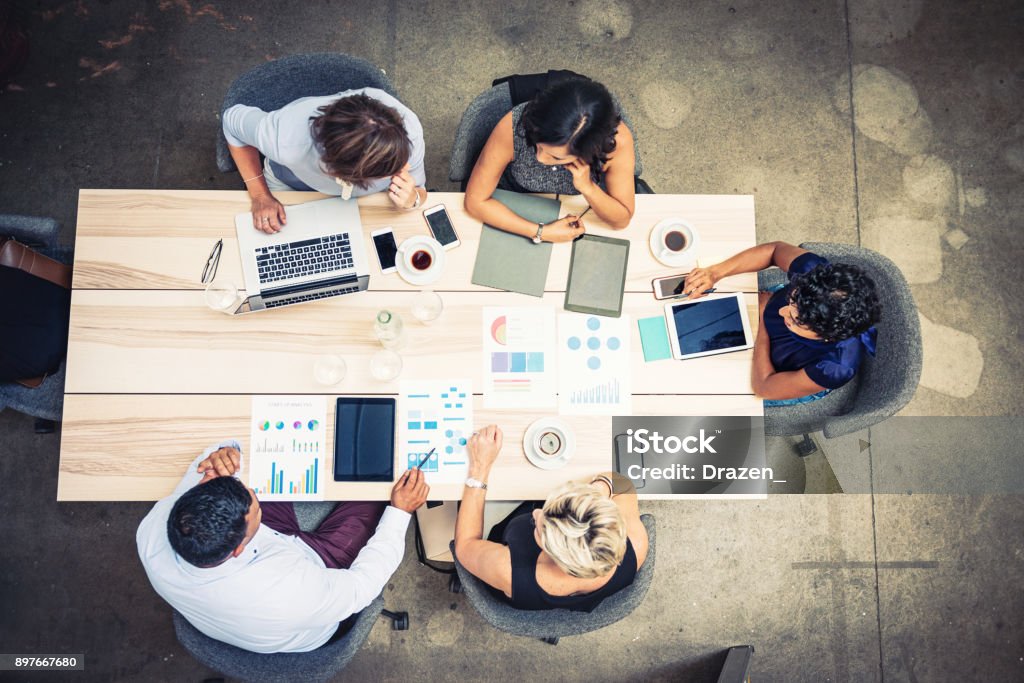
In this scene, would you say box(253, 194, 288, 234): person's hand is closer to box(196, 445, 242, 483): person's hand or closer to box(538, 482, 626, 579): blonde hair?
box(196, 445, 242, 483): person's hand

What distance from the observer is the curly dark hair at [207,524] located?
5.07 ft

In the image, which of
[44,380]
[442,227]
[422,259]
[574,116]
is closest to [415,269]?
[422,259]

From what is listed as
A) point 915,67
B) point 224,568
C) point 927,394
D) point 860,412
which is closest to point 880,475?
point 927,394

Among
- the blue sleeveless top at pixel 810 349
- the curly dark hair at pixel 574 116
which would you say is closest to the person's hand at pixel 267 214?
the curly dark hair at pixel 574 116

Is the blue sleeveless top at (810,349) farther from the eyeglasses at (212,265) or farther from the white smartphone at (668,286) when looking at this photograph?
the eyeglasses at (212,265)

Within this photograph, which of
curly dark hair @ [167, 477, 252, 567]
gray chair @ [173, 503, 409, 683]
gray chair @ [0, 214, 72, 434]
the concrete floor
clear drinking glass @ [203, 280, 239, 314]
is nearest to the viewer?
curly dark hair @ [167, 477, 252, 567]

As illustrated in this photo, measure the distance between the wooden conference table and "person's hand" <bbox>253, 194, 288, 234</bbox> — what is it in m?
0.04

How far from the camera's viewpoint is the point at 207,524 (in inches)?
60.7

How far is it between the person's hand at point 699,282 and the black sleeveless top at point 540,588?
28.8 inches

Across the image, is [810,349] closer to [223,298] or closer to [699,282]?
[699,282]

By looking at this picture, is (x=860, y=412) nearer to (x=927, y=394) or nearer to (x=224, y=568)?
(x=927, y=394)

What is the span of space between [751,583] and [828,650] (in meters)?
0.41

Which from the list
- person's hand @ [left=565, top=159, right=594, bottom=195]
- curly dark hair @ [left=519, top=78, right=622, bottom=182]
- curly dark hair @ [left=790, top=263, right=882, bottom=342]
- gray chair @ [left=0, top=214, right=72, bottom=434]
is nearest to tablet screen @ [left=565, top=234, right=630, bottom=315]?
person's hand @ [left=565, top=159, right=594, bottom=195]

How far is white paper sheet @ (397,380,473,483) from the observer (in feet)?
5.96
